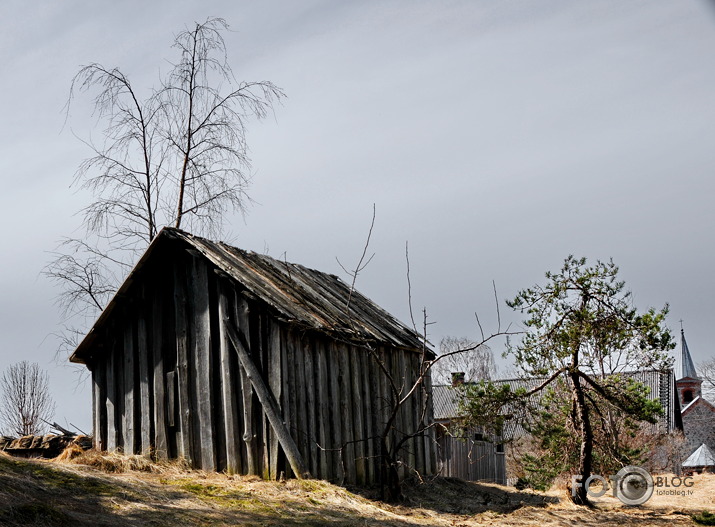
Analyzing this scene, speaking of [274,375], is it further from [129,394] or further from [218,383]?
[129,394]

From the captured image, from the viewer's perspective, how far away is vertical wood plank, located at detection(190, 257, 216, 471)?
42.8 feet

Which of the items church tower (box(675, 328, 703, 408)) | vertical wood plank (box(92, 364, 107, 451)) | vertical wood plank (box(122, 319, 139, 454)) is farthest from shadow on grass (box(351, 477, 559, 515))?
church tower (box(675, 328, 703, 408))

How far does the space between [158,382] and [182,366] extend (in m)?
0.67

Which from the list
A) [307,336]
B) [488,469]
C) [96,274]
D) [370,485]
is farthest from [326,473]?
[488,469]

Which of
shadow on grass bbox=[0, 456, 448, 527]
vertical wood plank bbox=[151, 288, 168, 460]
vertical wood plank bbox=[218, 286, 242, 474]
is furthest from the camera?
vertical wood plank bbox=[151, 288, 168, 460]

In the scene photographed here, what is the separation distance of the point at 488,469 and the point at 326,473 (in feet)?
53.9

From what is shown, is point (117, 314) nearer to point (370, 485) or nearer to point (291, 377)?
point (291, 377)

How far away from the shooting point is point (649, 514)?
12.6m

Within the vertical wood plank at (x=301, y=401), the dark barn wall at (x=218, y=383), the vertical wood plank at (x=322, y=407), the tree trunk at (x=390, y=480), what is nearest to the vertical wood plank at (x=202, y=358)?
the dark barn wall at (x=218, y=383)

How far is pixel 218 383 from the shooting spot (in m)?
13.2

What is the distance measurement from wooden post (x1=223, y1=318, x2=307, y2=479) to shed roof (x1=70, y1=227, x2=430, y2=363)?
0.85 metres

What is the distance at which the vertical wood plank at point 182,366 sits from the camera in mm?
13336
